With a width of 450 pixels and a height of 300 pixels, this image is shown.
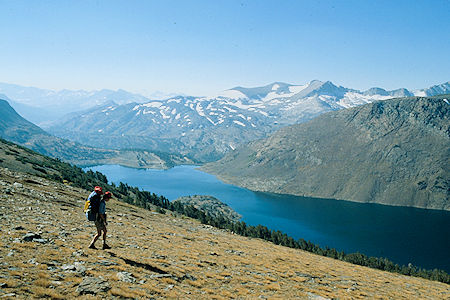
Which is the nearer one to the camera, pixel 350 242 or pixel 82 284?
pixel 82 284

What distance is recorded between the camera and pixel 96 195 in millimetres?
19781

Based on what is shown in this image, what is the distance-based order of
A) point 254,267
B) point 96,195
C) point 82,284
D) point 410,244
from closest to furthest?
point 82,284, point 96,195, point 254,267, point 410,244

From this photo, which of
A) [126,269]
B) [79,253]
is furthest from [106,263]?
[79,253]

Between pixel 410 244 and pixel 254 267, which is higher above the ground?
pixel 254 267

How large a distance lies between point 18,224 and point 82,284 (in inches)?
517

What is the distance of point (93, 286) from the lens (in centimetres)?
1384

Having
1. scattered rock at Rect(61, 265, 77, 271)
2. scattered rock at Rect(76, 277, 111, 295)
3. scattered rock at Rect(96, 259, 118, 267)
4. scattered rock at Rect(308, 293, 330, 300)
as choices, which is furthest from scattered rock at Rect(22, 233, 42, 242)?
scattered rock at Rect(308, 293, 330, 300)

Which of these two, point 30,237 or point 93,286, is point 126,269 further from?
point 30,237

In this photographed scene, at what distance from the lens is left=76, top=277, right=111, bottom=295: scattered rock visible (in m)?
13.4

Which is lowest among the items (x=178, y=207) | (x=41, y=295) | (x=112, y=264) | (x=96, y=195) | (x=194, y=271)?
(x=178, y=207)

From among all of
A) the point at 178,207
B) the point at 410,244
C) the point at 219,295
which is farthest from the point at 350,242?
the point at 219,295

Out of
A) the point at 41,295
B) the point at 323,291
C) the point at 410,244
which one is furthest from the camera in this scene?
the point at 410,244

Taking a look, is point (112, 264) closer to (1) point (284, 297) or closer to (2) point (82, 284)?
(2) point (82, 284)

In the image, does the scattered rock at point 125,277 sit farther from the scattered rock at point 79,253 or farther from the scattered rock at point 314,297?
the scattered rock at point 314,297
